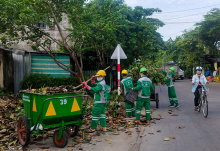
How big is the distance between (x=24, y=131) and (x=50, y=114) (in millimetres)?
927

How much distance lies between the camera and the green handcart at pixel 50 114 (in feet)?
18.2

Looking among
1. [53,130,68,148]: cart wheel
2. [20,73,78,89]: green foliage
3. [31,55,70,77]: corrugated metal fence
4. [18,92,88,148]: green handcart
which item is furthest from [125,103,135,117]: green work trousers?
[31,55,70,77]: corrugated metal fence

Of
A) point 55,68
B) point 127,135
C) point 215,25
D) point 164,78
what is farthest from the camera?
point 215,25

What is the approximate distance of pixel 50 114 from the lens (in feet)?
18.3

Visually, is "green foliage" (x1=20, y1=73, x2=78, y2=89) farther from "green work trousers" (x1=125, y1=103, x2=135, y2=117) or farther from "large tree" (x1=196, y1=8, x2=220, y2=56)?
"large tree" (x1=196, y1=8, x2=220, y2=56)

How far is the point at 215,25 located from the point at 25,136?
26.5 m

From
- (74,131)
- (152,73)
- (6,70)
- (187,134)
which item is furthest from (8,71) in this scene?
(187,134)

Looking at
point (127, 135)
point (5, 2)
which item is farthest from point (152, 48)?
point (127, 135)

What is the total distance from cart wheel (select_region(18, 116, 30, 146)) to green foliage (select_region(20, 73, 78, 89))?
864 centimetres

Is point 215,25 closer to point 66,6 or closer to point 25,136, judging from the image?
point 66,6

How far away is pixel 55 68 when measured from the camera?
16.4 m

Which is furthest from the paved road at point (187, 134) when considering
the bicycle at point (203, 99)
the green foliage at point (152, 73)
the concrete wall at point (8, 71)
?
the concrete wall at point (8, 71)

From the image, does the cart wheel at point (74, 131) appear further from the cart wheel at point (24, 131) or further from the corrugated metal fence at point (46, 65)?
the corrugated metal fence at point (46, 65)

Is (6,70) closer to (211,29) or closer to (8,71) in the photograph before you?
(8,71)
